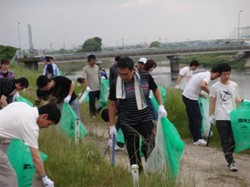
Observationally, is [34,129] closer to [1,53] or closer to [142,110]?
[142,110]

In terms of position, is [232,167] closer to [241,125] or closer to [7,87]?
[241,125]

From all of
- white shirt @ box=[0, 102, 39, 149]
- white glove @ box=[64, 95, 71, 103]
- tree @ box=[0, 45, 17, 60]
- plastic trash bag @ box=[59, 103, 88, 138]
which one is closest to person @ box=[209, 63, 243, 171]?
plastic trash bag @ box=[59, 103, 88, 138]

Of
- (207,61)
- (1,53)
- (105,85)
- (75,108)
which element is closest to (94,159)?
(75,108)

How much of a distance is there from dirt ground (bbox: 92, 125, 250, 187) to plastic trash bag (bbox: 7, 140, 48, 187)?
3.48 ft

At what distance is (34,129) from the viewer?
2.71 m

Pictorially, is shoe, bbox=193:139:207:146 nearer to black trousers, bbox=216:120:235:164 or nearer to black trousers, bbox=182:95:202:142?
black trousers, bbox=182:95:202:142

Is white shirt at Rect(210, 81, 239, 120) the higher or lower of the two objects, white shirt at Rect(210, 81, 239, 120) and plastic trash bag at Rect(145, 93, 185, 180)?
the higher

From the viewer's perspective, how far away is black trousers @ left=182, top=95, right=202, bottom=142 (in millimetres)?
6395

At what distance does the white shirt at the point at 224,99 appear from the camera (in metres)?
4.97

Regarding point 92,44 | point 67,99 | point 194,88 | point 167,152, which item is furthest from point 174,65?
point 92,44

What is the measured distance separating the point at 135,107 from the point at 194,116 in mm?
2819

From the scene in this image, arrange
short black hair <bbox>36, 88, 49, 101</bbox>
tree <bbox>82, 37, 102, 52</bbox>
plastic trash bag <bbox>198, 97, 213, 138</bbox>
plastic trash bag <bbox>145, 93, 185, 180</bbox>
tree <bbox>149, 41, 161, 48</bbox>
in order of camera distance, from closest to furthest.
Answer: plastic trash bag <bbox>145, 93, 185, 180</bbox> → short black hair <bbox>36, 88, 49, 101</bbox> → plastic trash bag <bbox>198, 97, 213, 138</bbox> → tree <bbox>82, 37, 102, 52</bbox> → tree <bbox>149, 41, 161, 48</bbox>

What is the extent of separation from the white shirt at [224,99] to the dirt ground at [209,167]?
2.22 feet

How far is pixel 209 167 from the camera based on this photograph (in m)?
5.10
